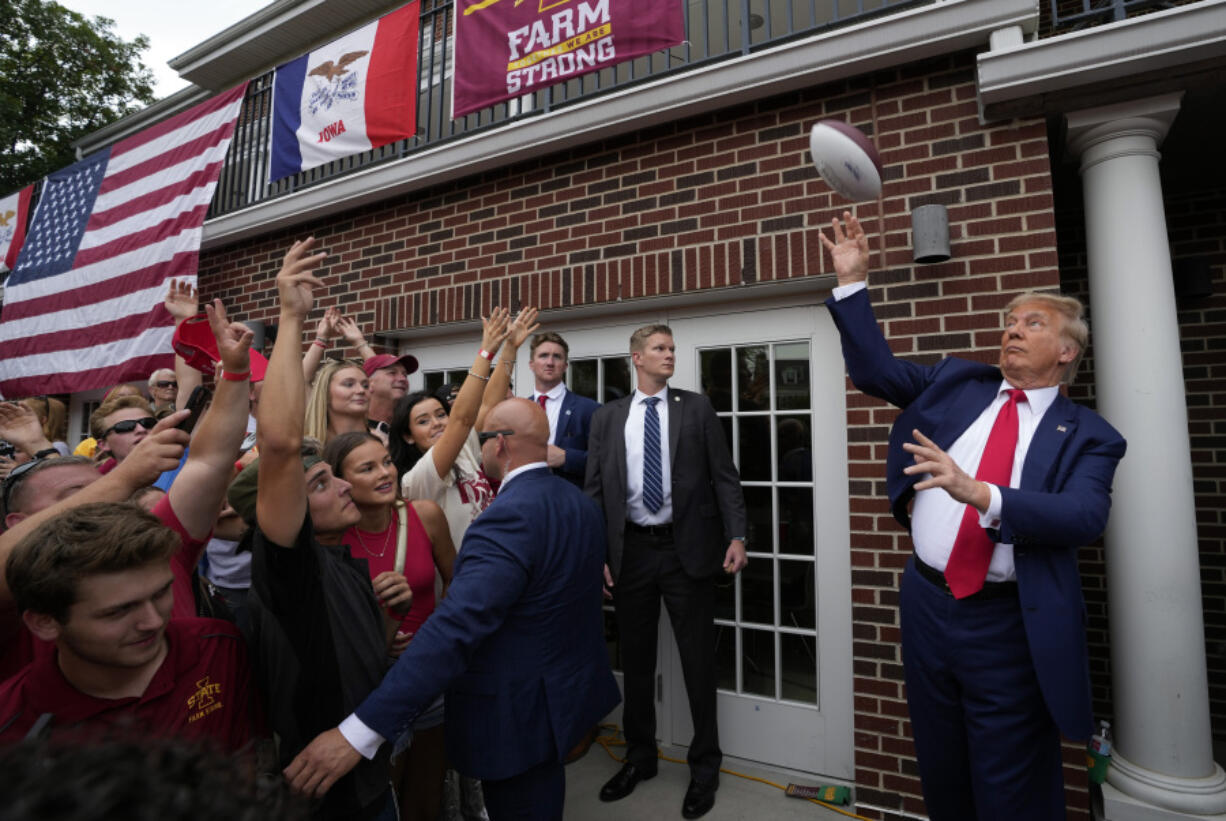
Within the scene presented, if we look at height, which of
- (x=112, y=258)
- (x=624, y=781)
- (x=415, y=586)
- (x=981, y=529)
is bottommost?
(x=624, y=781)

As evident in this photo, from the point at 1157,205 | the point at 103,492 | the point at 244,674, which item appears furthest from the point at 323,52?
the point at 1157,205

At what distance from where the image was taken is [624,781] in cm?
322

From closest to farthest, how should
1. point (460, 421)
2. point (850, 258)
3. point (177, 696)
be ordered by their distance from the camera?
1. point (177, 696)
2. point (850, 258)
3. point (460, 421)

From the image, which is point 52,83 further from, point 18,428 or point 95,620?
point 95,620

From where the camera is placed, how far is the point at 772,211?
3.34 meters

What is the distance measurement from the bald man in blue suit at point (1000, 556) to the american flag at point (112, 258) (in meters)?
5.46

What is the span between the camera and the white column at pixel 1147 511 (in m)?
2.53

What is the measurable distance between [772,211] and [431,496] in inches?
85.8

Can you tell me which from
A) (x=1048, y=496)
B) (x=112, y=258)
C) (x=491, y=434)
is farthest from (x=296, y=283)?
(x=112, y=258)

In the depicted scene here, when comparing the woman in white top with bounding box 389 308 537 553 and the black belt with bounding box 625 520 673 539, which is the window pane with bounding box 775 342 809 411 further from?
the woman in white top with bounding box 389 308 537 553

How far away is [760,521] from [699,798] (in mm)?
1366

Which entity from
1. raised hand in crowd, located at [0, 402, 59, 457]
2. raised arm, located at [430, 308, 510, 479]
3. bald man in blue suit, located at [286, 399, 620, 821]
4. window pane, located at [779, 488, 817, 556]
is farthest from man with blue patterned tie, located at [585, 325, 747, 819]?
raised hand in crowd, located at [0, 402, 59, 457]

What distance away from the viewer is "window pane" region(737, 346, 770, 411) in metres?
3.57

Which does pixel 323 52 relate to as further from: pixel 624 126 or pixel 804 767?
pixel 804 767
